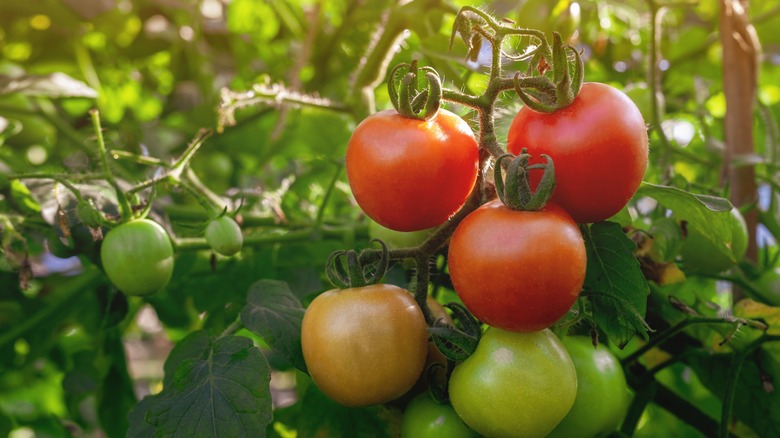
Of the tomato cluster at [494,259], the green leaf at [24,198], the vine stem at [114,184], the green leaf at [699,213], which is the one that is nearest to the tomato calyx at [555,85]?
the tomato cluster at [494,259]

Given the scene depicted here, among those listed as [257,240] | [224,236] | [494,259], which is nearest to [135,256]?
[224,236]

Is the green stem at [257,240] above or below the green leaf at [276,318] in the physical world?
below

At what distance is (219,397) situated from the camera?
19.4 inches

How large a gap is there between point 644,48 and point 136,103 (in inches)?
38.1

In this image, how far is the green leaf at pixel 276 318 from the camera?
0.51 meters

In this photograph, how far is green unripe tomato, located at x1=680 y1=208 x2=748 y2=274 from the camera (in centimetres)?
65

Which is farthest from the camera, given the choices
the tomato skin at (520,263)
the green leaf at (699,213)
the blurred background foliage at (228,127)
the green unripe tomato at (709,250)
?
the blurred background foliage at (228,127)

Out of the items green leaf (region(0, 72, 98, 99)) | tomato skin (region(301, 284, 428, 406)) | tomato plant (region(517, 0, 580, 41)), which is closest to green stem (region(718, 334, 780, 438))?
tomato skin (region(301, 284, 428, 406))

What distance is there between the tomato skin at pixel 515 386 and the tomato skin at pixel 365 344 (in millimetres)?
42

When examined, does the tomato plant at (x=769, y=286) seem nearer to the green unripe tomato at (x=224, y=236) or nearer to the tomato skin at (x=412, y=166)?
the tomato skin at (x=412, y=166)

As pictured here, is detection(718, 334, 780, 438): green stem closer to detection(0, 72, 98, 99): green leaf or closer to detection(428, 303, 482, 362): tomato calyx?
detection(428, 303, 482, 362): tomato calyx

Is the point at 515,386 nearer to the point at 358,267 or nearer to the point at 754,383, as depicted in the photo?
the point at 358,267

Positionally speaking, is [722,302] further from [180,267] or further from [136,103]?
[136,103]

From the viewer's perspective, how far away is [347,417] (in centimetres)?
56
